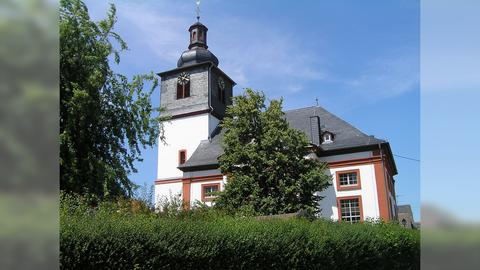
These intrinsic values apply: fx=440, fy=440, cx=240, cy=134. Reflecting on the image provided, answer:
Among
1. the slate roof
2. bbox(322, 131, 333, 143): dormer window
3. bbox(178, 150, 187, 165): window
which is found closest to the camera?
the slate roof

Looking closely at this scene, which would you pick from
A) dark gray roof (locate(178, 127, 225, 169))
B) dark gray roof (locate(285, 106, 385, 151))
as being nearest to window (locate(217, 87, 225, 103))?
dark gray roof (locate(178, 127, 225, 169))

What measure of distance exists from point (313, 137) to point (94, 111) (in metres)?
25.1

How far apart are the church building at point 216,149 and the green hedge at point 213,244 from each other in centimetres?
1740

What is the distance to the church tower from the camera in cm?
4359

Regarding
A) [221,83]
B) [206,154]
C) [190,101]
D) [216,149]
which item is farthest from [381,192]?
[221,83]

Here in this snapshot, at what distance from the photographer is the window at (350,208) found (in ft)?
113

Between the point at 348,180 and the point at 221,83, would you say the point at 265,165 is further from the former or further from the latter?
the point at 221,83

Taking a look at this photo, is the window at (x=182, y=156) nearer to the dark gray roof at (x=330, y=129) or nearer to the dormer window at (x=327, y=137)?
the dark gray roof at (x=330, y=129)

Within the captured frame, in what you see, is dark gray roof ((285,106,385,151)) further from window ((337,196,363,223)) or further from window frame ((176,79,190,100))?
window frame ((176,79,190,100))

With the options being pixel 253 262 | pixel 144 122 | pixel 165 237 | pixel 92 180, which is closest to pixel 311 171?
pixel 144 122
